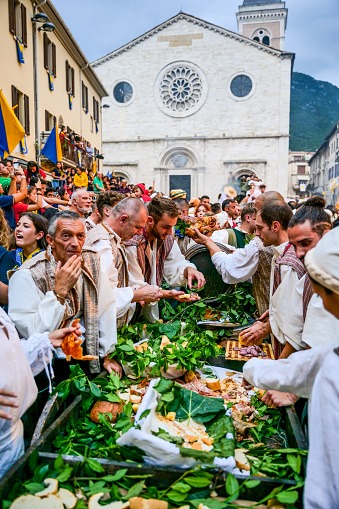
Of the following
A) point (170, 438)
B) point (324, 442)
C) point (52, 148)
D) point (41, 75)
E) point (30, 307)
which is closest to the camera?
point (324, 442)

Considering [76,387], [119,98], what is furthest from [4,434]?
[119,98]

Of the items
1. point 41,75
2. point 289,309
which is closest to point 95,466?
point 289,309

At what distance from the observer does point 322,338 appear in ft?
7.77

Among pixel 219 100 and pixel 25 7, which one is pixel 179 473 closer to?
pixel 25 7

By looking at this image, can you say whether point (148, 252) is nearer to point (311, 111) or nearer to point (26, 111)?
point (26, 111)

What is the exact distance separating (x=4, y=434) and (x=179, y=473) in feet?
2.57

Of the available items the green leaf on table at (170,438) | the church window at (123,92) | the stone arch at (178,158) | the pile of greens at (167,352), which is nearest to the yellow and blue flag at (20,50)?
the pile of greens at (167,352)

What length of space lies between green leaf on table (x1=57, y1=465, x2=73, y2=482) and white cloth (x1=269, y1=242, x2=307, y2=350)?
1.64 metres

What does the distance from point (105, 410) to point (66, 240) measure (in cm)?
116

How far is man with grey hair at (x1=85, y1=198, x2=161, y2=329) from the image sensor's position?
3424 millimetres

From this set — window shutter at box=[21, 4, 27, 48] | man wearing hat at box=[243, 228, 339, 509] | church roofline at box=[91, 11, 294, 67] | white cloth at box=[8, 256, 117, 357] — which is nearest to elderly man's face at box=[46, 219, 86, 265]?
white cloth at box=[8, 256, 117, 357]

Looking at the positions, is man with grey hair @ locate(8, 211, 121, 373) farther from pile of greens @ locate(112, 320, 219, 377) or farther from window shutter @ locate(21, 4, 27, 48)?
window shutter @ locate(21, 4, 27, 48)

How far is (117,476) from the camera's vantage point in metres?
1.67

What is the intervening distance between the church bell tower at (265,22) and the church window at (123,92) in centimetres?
2447
